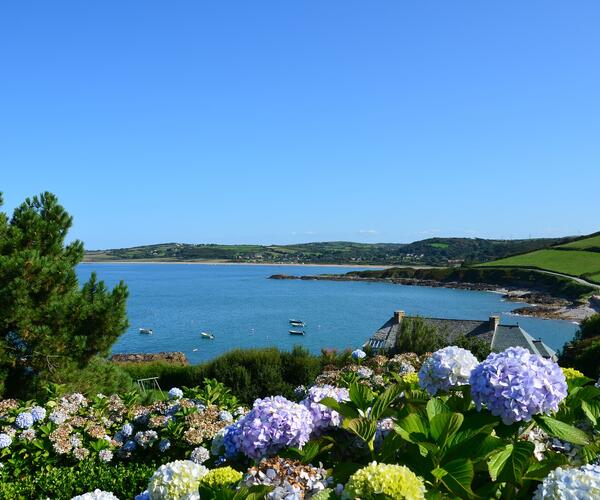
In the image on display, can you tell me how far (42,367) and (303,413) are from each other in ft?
29.7

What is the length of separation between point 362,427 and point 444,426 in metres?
0.40

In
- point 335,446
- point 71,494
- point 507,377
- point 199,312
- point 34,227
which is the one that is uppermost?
point 34,227

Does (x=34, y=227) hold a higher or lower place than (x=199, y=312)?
higher

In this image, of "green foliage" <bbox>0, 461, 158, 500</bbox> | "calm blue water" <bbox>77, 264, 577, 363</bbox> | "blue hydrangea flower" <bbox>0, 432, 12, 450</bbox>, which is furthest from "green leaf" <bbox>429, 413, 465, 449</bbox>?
"calm blue water" <bbox>77, 264, 577, 363</bbox>

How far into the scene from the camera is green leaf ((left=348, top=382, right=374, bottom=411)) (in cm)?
245

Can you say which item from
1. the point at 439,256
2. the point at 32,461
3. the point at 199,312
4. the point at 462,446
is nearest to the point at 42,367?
the point at 32,461

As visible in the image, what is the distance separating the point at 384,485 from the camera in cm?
155

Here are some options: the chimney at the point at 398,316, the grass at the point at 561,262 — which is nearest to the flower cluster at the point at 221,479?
the chimney at the point at 398,316

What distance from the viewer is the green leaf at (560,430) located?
205cm

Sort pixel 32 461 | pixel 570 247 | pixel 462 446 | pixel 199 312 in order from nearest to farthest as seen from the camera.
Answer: pixel 462 446 < pixel 32 461 < pixel 199 312 < pixel 570 247

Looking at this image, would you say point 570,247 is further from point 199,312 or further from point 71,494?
point 71,494

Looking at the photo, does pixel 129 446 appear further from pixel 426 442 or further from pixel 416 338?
pixel 416 338

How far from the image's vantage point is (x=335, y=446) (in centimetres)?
253

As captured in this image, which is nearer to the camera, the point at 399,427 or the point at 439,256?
the point at 399,427
